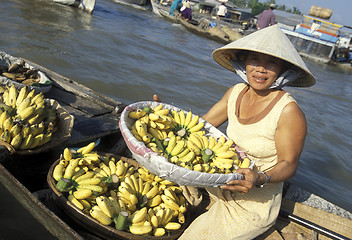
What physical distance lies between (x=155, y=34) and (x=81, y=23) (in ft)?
11.3

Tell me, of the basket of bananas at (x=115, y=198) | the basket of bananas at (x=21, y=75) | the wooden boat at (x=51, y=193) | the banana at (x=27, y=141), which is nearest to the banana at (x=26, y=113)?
the banana at (x=27, y=141)

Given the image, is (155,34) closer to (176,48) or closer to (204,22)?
(176,48)

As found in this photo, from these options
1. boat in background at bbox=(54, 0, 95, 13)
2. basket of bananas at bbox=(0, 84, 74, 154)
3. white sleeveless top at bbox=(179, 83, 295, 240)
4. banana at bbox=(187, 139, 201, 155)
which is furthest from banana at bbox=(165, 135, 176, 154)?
boat in background at bbox=(54, 0, 95, 13)

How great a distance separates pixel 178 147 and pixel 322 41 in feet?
61.1

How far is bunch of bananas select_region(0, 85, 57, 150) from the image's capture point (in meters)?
2.51

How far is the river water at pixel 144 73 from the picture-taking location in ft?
18.5

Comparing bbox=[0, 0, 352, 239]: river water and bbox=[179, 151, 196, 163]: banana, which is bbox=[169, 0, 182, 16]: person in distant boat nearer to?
bbox=[0, 0, 352, 239]: river water

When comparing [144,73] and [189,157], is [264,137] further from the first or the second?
[144,73]

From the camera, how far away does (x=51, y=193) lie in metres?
2.38

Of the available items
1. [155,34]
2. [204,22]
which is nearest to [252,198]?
[155,34]

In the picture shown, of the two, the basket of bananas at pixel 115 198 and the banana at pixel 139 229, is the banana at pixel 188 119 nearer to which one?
the basket of bananas at pixel 115 198

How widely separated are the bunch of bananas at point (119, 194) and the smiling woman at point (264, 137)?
0.24m

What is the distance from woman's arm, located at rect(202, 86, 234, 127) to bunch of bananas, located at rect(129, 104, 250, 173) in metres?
0.25

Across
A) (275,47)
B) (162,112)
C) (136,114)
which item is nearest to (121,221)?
(136,114)
